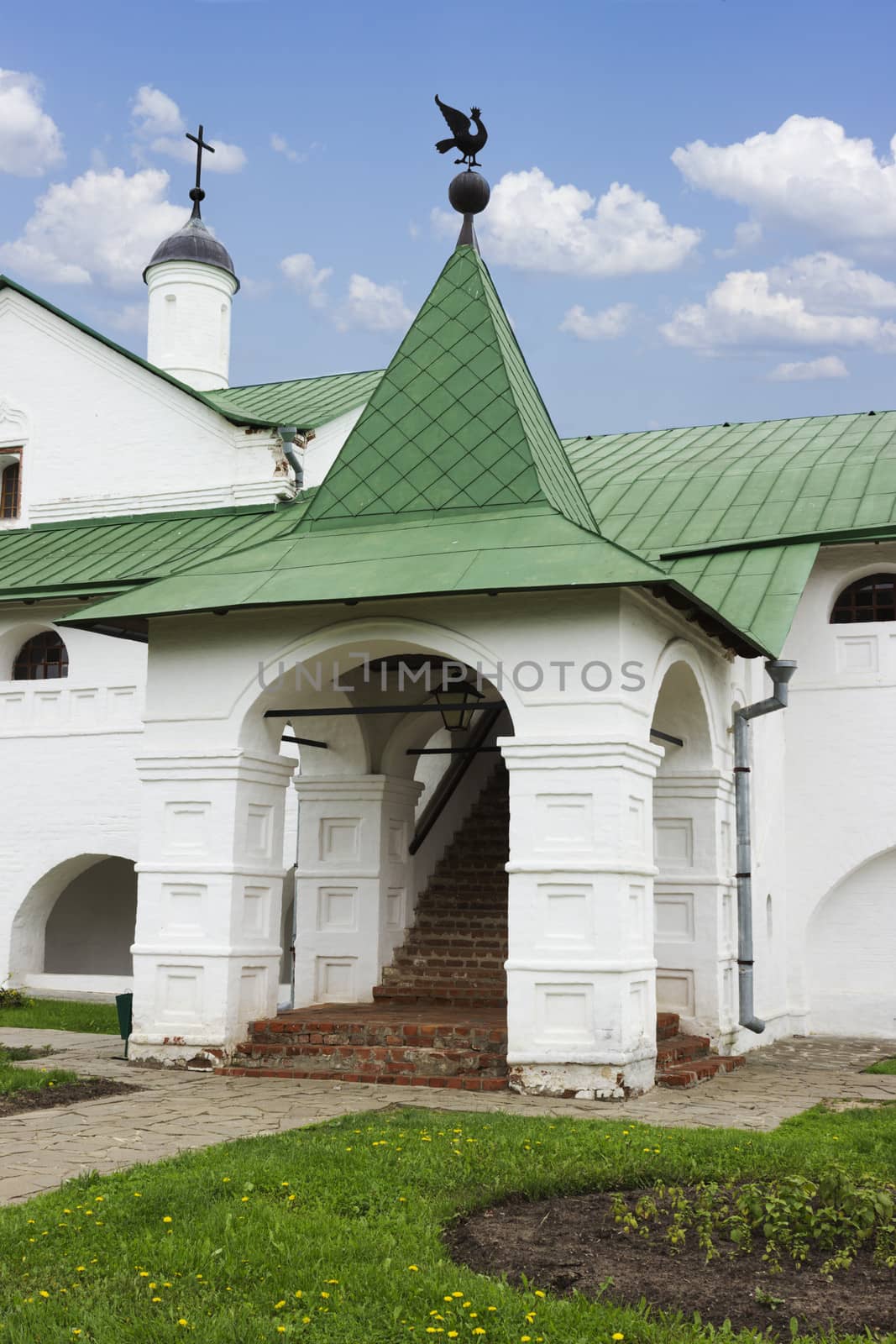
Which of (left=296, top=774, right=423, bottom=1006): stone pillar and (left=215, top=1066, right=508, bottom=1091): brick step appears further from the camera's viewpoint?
(left=296, top=774, right=423, bottom=1006): stone pillar

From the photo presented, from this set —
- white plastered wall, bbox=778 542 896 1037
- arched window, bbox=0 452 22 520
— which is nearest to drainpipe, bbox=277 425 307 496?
arched window, bbox=0 452 22 520

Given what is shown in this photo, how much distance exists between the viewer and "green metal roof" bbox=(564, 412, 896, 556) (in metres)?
13.6

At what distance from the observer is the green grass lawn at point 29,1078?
8.65 meters

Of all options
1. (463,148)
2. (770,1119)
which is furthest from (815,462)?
(770,1119)

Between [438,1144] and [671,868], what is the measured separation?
5.50m

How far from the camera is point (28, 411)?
18.2 metres

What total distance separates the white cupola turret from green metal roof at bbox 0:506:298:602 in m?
5.23

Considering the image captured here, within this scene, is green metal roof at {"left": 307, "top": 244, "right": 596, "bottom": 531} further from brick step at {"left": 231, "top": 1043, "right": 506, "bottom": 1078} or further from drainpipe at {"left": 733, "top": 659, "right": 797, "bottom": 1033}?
brick step at {"left": 231, "top": 1043, "right": 506, "bottom": 1078}

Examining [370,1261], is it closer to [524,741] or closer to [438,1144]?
[438,1144]

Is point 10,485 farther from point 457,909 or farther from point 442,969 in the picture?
point 442,969

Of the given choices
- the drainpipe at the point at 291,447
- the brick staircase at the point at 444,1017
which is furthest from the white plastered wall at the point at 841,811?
the drainpipe at the point at 291,447

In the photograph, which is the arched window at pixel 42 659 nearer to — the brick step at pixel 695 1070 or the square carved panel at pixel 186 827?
the square carved panel at pixel 186 827

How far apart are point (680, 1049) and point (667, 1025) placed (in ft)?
2.03

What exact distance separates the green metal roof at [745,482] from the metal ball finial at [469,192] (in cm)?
364
